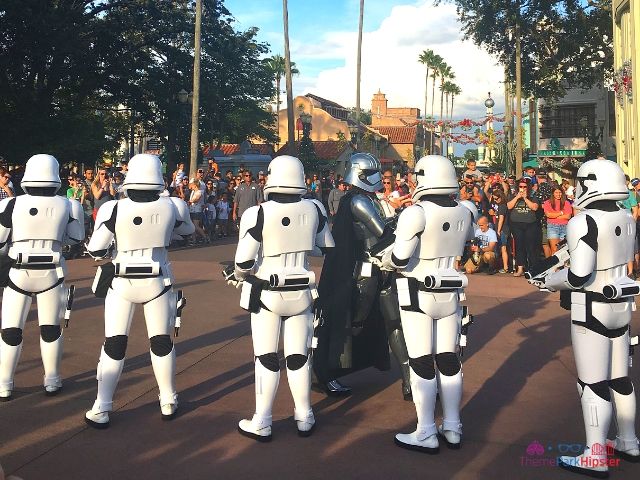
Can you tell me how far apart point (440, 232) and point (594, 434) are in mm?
1546

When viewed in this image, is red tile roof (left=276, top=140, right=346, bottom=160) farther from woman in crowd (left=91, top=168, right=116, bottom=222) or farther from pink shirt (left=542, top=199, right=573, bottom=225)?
pink shirt (left=542, top=199, right=573, bottom=225)

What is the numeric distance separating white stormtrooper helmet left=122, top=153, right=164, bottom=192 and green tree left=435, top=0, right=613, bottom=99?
26.0m

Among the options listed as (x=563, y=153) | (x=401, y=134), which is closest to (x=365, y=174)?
(x=563, y=153)

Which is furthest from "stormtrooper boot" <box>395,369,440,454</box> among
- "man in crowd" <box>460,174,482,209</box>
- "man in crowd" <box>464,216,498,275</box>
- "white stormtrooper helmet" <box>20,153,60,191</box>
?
"man in crowd" <box>460,174,482,209</box>

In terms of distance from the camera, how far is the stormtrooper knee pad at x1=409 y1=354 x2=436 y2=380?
4.50 metres

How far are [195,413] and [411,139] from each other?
77598 millimetres

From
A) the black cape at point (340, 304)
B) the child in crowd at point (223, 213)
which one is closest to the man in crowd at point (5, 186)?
the black cape at point (340, 304)

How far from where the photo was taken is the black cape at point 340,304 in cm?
537

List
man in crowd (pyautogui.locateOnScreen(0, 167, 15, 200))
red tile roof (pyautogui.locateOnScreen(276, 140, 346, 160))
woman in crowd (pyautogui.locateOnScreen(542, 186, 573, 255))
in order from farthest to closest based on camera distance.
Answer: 1. red tile roof (pyautogui.locateOnScreen(276, 140, 346, 160))
2. woman in crowd (pyautogui.locateOnScreen(542, 186, 573, 255))
3. man in crowd (pyautogui.locateOnScreen(0, 167, 15, 200))

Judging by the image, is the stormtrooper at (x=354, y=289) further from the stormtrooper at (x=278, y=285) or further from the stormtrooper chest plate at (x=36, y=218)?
the stormtrooper chest plate at (x=36, y=218)

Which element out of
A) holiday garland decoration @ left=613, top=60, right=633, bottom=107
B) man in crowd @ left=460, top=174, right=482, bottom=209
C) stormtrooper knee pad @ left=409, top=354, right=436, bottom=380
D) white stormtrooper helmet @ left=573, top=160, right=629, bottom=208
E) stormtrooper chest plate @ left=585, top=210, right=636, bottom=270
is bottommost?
stormtrooper knee pad @ left=409, top=354, right=436, bottom=380

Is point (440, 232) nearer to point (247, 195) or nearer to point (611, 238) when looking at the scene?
point (611, 238)

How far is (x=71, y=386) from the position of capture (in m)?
5.72

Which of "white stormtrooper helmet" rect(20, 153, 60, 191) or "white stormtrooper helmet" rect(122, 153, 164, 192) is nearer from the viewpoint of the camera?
"white stormtrooper helmet" rect(122, 153, 164, 192)
